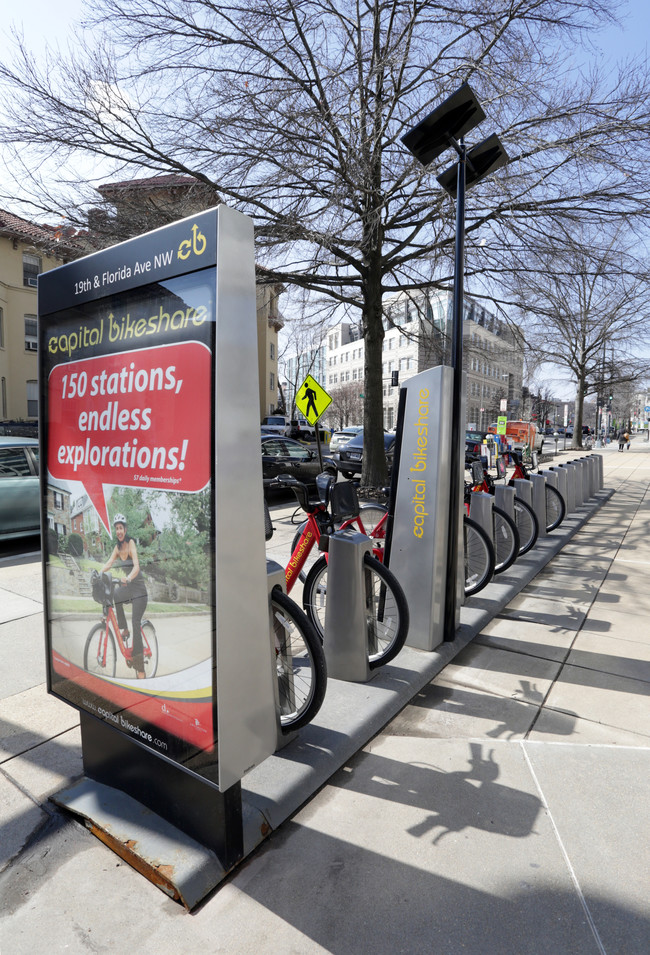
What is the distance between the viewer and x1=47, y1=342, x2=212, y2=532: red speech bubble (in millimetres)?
1974

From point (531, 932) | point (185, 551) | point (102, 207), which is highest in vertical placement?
point (102, 207)

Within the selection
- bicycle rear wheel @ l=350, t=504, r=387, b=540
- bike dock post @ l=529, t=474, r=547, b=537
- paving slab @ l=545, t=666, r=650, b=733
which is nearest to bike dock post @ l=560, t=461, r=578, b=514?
bike dock post @ l=529, t=474, r=547, b=537

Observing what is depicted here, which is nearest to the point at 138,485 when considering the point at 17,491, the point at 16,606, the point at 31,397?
the point at 16,606

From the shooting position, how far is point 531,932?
196cm

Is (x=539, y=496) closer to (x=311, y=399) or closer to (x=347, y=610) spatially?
(x=311, y=399)

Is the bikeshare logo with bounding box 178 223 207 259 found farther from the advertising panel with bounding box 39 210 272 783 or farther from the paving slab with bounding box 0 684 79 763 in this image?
the paving slab with bounding box 0 684 79 763

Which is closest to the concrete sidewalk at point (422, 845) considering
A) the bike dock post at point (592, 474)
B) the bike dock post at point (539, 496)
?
the bike dock post at point (539, 496)

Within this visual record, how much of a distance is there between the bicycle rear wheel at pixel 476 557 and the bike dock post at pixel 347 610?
209cm

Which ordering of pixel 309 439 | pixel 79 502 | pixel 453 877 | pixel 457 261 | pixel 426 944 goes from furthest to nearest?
pixel 309 439, pixel 457 261, pixel 79 502, pixel 453 877, pixel 426 944

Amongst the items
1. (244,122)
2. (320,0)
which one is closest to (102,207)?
(244,122)

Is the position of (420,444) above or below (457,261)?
below

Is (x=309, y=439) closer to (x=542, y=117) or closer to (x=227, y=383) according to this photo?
(x=542, y=117)

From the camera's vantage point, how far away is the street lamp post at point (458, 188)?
414cm

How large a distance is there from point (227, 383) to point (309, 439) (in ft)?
106
